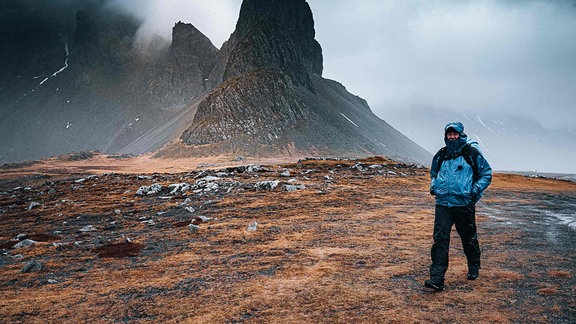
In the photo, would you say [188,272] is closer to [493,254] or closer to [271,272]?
[271,272]

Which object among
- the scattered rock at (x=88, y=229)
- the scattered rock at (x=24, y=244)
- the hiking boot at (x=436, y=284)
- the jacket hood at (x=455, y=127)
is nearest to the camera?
the hiking boot at (x=436, y=284)

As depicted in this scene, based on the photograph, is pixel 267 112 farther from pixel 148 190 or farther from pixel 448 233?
pixel 448 233

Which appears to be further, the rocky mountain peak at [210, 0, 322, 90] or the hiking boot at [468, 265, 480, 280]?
the rocky mountain peak at [210, 0, 322, 90]

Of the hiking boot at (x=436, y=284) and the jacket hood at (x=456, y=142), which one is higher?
the jacket hood at (x=456, y=142)

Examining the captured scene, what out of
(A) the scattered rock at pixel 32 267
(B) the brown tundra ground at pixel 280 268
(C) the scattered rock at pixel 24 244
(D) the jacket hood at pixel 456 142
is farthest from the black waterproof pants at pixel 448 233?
(C) the scattered rock at pixel 24 244

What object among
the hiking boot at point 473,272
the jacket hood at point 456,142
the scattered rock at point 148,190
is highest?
the jacket hood at point 456,142

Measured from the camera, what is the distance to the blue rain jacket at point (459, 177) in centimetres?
547

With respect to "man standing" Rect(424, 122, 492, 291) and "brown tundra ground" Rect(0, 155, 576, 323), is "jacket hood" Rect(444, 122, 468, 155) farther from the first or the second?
"brown tundra ground" Rect(0, 155, 576, 323)

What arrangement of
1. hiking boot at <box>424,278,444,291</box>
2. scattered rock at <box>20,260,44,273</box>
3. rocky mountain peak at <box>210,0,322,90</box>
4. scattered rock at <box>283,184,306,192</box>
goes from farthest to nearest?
rocky mountain peak at <box>210,0,322,90</box> → scattered rock at <box>283,184,306,192</box> → scattered rock at <box>20,260,44,273</box> → hiking boot at <box>424,278,444,291</box>

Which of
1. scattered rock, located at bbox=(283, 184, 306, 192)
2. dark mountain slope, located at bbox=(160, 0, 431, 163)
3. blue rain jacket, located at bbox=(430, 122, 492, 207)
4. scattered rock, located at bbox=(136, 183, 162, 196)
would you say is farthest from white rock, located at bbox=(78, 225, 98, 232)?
dark mountain slope, located at bbox=(160, 0, 431, 163)

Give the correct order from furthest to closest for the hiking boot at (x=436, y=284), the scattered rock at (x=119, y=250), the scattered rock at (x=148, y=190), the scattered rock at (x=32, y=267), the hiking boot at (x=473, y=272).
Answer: the scattered rock at (x=148, y=190) → the scattered rock at (x=119, y=250) → the scattered rock at (x=32, y=267) → the hiking boot at (x=473, y=272) → the hiking boot at (x=436, y=284)

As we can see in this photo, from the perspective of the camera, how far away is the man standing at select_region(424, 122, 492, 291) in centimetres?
547

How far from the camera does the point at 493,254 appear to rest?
715 cm

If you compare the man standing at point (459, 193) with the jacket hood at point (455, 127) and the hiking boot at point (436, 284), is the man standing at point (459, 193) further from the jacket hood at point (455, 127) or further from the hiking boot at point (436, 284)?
the hiking boot at point (436, 284)
